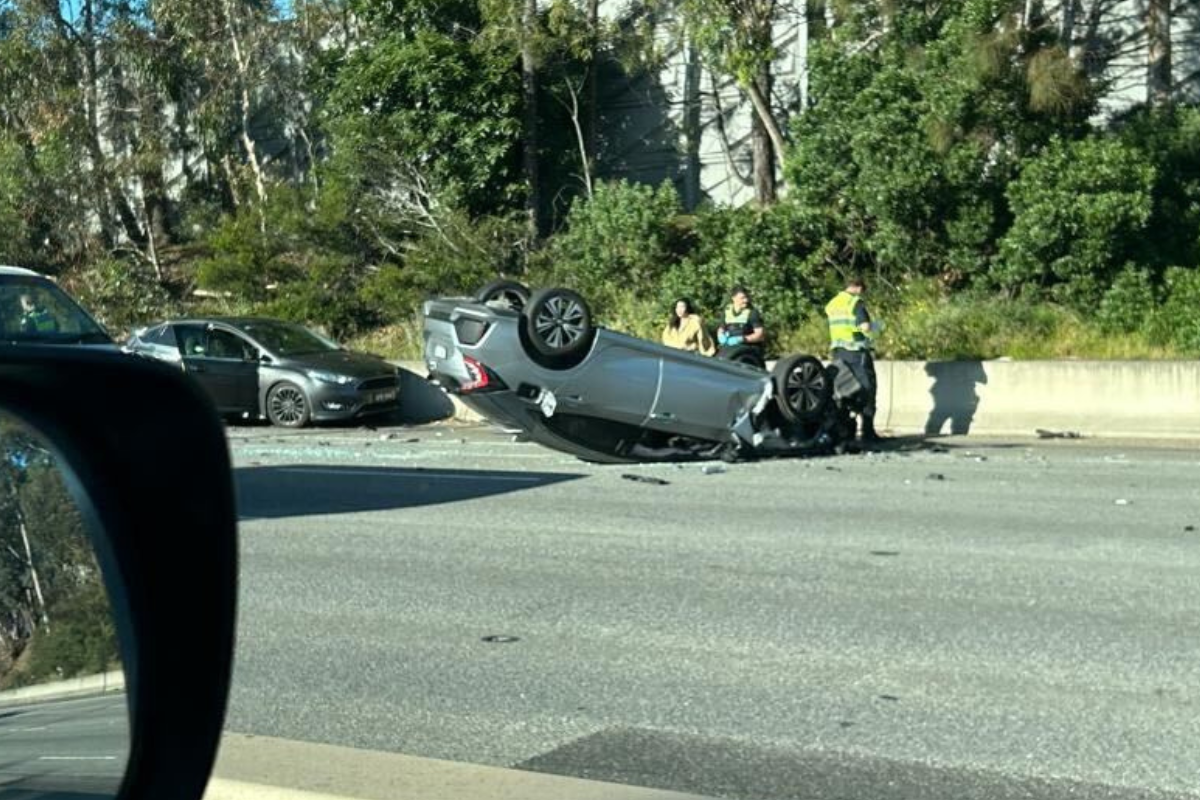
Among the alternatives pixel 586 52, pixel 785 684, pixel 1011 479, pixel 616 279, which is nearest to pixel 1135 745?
pixel 785 684

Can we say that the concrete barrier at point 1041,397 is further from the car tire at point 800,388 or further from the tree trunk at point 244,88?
the tree trunk at point 244,88

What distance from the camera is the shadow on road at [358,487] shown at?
13.5m

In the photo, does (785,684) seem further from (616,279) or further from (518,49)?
(518,49)

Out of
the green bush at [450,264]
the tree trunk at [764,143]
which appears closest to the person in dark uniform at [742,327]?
the tree trunk at [764,143]

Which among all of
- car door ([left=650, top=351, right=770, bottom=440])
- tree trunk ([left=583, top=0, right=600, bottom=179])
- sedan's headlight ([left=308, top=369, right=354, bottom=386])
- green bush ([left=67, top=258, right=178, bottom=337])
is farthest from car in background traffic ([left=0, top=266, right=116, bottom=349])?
green bush ([left=67, top=258, right=178, bottom=337])

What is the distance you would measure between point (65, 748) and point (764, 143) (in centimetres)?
2524

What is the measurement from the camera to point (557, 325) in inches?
602

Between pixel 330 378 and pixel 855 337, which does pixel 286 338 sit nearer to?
pixel 330 378

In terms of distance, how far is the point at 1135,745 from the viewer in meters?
6.39

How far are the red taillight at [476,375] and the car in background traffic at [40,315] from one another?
15.0ft

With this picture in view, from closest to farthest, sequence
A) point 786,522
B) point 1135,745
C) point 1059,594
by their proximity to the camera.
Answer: point 1135,745 → point 1059,594 → point 786,522

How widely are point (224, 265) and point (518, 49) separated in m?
6.48

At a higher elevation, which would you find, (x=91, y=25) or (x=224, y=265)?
(x=91, y=25)

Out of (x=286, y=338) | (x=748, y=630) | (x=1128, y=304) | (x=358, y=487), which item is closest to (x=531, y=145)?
(x=286, y=338)
